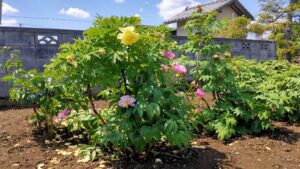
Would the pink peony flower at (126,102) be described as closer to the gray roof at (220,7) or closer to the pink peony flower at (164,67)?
the pink peony flower at (164,67)

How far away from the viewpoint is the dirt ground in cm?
283

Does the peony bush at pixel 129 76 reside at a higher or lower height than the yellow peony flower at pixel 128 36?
lower

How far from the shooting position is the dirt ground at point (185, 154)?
2.83 m

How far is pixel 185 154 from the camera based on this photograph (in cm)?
300

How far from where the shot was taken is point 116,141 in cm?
248

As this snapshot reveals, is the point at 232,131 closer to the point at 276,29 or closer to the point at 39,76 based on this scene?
the point at 39,76

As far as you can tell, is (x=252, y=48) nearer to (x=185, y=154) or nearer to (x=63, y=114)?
(x=185, y=154)

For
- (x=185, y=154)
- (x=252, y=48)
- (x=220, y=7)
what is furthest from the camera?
(x=220, y=7)

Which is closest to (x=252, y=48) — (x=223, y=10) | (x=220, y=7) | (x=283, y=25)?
(x=283, y=25)

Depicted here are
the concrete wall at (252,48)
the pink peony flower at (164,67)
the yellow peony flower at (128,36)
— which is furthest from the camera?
the concrete wall at (252,48)

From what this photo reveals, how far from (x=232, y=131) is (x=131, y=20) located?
1819mm

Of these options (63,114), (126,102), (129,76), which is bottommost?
(63,114)

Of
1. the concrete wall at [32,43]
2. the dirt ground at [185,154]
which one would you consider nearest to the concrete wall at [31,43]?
the concrete wall at [32,43]

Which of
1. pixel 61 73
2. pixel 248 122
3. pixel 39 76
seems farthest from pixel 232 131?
pixel 39 76
